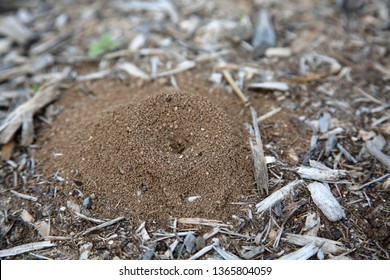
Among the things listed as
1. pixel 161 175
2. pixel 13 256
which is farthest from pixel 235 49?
pixel 13 256

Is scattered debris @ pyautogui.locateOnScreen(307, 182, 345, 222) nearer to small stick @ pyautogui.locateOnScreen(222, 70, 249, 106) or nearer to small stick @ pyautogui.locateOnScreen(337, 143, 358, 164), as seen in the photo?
small stick @ pyautogui.locateOnScreen(337, 143, 358, 164)

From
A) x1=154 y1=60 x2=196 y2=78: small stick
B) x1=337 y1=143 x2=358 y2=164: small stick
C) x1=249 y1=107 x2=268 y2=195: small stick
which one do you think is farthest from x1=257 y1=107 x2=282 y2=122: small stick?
x1=154 y1=60 x2=196 y2=78: small stick

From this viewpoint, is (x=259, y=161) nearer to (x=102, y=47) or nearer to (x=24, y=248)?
(x=24, y=248)

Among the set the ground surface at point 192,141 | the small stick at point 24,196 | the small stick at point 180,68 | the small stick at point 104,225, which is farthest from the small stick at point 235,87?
the small stick at point 24,196

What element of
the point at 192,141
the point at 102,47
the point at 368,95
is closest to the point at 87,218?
the point at 192,141

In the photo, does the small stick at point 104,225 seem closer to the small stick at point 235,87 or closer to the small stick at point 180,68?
the small stick at point 235,87

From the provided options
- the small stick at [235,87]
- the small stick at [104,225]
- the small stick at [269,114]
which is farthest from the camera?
the small stick at [235,87]

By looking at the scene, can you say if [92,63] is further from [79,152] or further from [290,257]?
[290,257]
